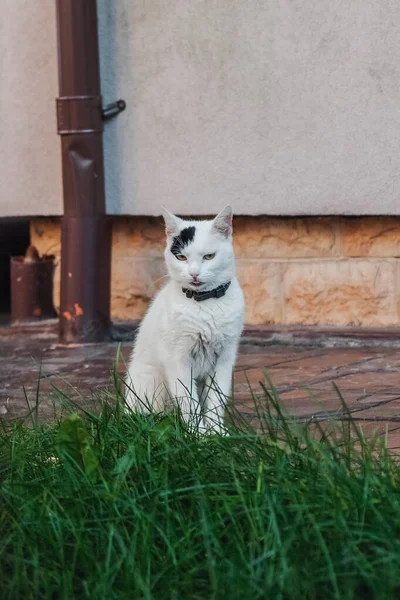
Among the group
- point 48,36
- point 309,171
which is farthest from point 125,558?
point 48,36

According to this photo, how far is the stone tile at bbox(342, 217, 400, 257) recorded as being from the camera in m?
5.21

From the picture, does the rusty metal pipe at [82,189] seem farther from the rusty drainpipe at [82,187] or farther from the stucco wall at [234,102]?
the stucco wall at [234,102]

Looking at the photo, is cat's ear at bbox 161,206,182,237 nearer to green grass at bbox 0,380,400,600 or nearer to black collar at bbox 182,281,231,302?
black collar at bbox 182,281,231,302

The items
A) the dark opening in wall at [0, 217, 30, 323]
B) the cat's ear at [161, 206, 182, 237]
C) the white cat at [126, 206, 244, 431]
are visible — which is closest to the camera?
the white cat at [126, 206, 244, 431]

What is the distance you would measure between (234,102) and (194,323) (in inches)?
80.8

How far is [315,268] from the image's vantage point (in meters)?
5.30

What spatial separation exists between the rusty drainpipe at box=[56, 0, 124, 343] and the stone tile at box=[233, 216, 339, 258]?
75cm

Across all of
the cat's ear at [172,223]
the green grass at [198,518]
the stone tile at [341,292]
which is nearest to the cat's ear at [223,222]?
the cat's ear at [172,223]

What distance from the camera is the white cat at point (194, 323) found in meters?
3.51

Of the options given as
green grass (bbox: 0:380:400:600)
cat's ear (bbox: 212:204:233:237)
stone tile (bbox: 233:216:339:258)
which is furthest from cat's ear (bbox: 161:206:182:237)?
stone tile (bbox: 233:216:339:258)

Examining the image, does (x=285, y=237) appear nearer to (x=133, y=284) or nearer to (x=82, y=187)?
(x=133, y=284)

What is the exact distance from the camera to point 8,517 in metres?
2.42

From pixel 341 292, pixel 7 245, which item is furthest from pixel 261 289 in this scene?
pixel 7 245

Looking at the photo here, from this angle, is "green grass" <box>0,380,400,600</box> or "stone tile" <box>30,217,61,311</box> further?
"stone tile" <box>30,217,61,311</box>
